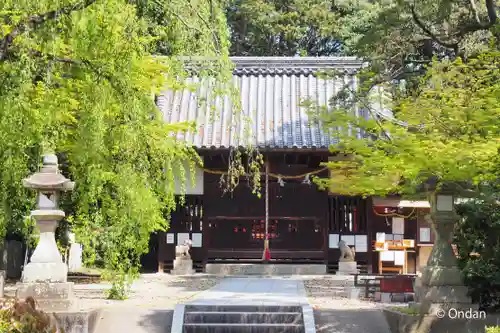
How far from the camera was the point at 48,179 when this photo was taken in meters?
11.4

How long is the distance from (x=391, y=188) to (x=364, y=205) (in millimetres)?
10711

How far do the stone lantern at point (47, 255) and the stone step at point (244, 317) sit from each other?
2.18 m

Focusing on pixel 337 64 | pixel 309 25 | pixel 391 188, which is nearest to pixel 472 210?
pixel 391 188

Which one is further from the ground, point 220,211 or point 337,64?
point 337,64

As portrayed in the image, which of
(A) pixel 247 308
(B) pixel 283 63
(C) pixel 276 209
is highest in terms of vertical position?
(B) pixel 283 63

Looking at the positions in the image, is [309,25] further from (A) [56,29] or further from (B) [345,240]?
(A) [56,29]

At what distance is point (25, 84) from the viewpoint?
7.49 m

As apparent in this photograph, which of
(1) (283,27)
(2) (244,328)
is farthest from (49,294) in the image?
(1) (283,27)

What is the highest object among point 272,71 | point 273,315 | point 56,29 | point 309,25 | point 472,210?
point 309,25

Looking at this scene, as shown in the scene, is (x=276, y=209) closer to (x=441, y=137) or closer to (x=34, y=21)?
(x=441, y=137)

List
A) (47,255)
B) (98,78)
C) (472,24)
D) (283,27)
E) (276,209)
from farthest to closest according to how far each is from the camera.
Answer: (283,27) → (276,209) → (472,24) → (47,255) → (98,78)

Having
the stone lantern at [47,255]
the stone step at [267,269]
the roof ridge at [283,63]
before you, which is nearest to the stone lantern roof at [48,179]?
the stone lantern at [47,255]

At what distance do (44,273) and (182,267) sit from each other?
10484mm

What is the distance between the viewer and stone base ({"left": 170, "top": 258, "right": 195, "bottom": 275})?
71.1 feet
